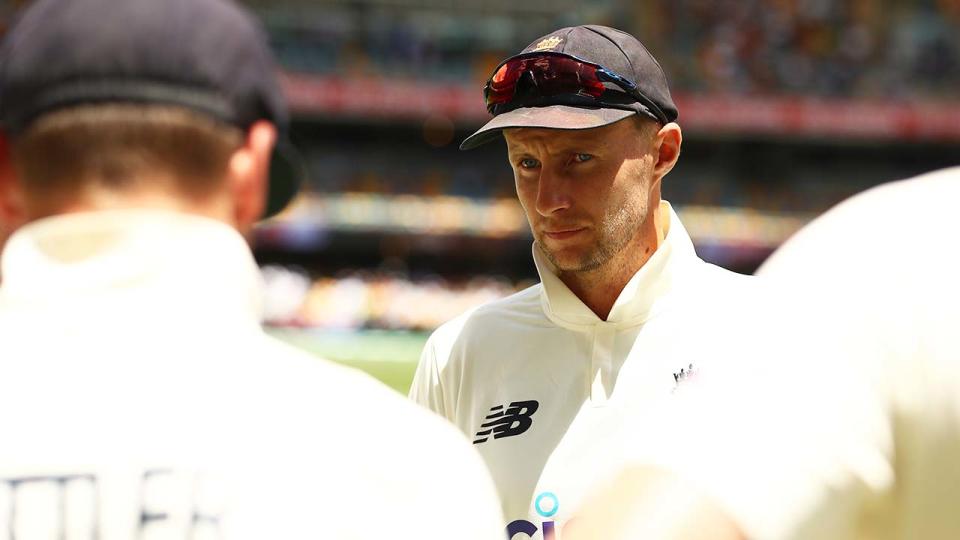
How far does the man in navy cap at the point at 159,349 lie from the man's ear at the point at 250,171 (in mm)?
15

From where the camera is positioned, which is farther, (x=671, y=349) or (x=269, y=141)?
(x=671, y=349)

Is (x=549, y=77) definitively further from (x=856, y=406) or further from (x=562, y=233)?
(x=856, y=406)

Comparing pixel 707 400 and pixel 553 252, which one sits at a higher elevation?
pixel 707 400

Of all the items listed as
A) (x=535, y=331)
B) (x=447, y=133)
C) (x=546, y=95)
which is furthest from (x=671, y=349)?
(x=447, y=133)

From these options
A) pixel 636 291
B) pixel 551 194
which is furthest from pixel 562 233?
pixel 636 291

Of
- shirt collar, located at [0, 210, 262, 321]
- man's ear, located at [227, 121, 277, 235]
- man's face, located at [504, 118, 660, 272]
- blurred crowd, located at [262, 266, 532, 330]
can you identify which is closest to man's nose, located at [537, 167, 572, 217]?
man's face, located at [504, 118, 660, 272]

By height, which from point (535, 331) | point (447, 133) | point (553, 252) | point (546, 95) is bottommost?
point (447, 133)

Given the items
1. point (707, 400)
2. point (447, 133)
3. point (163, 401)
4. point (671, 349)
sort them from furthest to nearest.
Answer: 1. point (447, 133)
2. point (671, 349)
3. point (163, 401)
4. point (707, 400)

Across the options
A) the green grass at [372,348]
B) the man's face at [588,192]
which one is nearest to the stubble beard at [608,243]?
the man's face at [588,192]

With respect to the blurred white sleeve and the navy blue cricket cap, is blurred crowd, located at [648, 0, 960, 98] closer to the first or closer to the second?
the navy blue cricket cap

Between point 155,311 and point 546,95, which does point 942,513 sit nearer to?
point 155,311

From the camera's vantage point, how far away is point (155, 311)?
38.1 inches

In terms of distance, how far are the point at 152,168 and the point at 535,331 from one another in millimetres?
1593

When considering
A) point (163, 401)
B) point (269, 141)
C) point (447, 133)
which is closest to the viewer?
point (163, 401)
